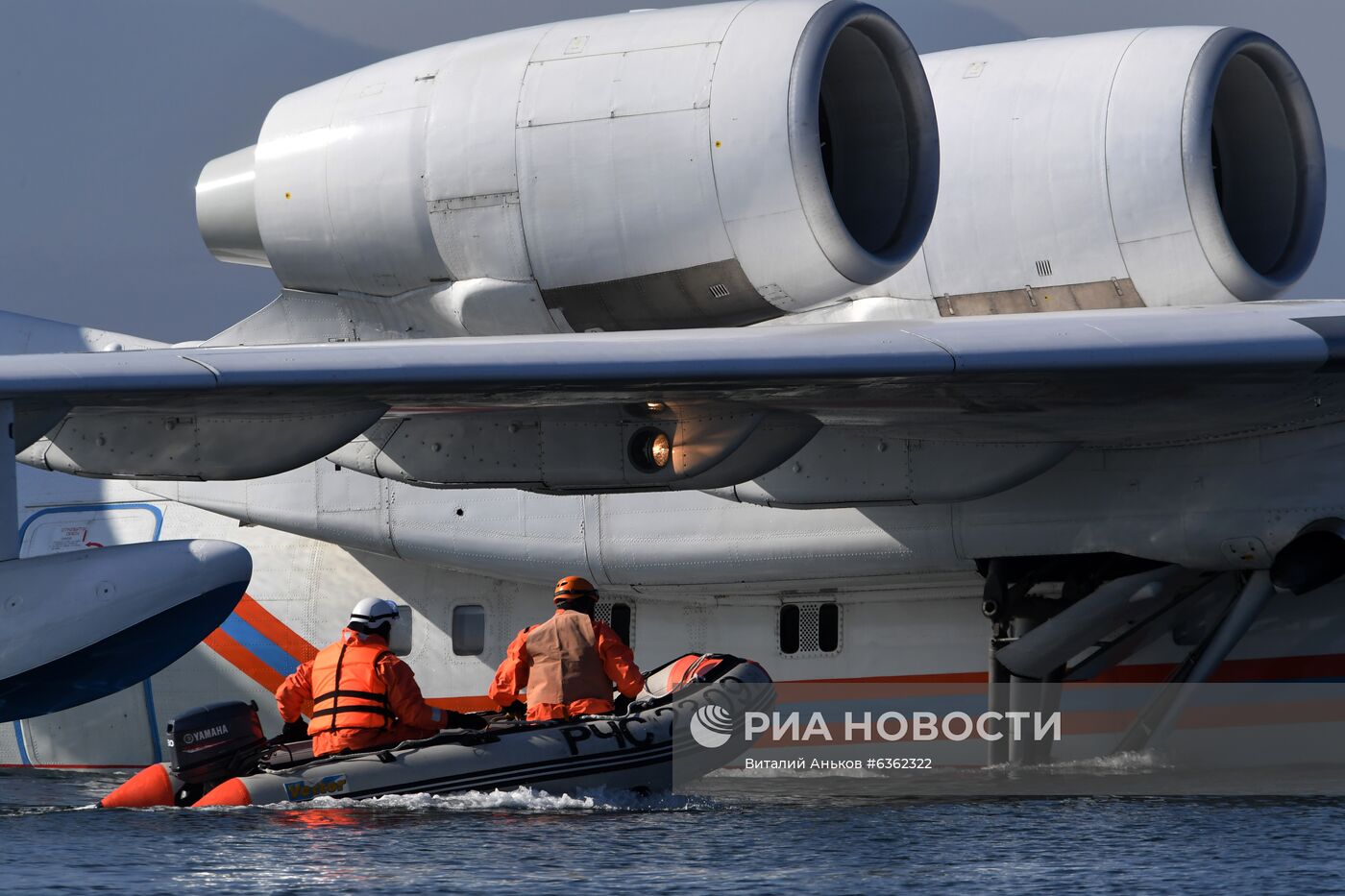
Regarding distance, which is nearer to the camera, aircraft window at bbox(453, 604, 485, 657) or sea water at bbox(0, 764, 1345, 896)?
sea water at bbox(0, 764, 1345, 896)

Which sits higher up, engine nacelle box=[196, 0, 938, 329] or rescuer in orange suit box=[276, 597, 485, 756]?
engine nacelle box=[196, 0, 938, 329]

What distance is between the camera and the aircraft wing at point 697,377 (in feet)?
24.1

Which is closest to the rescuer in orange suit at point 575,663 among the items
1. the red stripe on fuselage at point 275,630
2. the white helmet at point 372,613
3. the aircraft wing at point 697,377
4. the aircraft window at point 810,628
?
the white helmet at point 372,613

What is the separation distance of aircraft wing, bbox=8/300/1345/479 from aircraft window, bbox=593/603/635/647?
2516mm

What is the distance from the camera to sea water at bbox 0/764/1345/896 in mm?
5934

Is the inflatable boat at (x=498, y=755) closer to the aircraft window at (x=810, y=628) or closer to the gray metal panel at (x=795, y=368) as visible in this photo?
the aircraft window at (x=810, y=628)

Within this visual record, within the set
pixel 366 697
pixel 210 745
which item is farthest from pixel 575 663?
pixel 210 745

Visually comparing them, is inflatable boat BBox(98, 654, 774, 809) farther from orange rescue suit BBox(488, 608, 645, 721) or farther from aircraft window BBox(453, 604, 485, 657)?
aircraft window BBox(453, 604, 485, 657)

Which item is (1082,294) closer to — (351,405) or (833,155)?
(833,155)

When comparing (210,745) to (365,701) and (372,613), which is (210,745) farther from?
(372,613)

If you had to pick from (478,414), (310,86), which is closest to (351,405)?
(478,414)

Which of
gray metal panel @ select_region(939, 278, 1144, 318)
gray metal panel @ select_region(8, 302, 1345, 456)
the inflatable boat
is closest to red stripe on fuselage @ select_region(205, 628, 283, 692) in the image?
the inflatable boat

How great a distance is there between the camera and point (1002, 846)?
6.64m

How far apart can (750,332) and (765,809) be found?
2.00 metres
